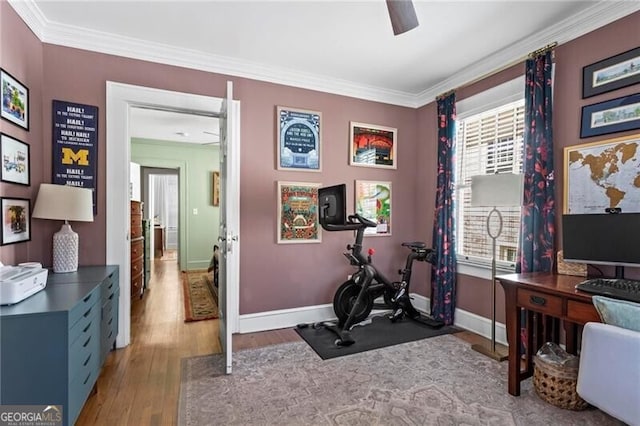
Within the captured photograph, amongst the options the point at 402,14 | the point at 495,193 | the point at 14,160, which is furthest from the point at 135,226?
the point at 495,193

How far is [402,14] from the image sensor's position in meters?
1.56

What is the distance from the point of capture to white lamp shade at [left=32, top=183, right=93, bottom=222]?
2.28 metres

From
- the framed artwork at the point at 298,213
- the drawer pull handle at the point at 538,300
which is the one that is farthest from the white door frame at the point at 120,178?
the drawer pull handle at the point at 538,300

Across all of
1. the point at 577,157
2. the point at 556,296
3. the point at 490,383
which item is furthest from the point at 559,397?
the point at 577,157

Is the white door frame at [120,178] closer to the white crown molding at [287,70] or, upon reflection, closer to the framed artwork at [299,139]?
the white crown molding at [287,70]

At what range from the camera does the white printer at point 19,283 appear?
153cm

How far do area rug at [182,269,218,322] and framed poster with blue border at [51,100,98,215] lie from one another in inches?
64.2

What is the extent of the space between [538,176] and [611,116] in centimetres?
58

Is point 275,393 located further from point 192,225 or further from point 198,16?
point 192,225

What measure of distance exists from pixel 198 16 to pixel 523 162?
9.28 ft

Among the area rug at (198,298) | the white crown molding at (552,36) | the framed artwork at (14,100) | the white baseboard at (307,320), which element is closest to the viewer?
the framed artwork at (14,100)

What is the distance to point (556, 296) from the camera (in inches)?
75.0

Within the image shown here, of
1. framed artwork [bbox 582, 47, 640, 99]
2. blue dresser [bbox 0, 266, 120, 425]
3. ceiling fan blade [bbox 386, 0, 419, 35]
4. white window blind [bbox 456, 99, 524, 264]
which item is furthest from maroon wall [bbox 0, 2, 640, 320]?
ceiling fan blade [bbox 386, 0, 419, 35]

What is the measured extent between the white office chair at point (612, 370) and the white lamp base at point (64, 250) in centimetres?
330
